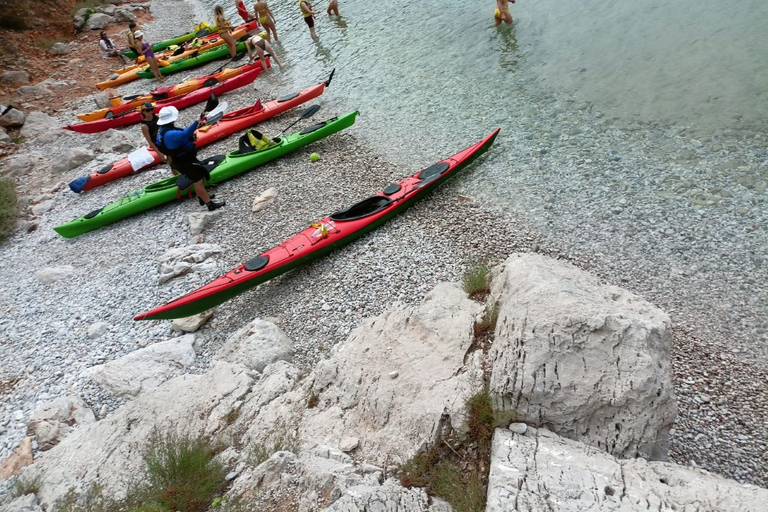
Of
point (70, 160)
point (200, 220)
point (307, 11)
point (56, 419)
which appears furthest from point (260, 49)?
point (56, 419)

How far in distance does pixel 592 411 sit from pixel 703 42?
975 centimetres

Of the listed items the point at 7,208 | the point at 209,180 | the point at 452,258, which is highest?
the point at 7,208

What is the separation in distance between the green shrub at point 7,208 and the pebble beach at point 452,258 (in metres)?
0.27

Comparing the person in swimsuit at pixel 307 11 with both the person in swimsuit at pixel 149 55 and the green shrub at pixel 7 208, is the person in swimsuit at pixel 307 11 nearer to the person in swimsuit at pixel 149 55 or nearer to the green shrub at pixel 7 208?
the person in swimsuit at pixel 149 55

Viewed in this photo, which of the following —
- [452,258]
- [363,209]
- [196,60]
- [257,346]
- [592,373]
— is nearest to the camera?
[592,373]

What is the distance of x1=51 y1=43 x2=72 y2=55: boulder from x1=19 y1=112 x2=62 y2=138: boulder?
686 cm

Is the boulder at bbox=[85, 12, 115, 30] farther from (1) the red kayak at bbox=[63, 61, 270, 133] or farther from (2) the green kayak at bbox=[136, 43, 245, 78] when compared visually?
(1) the red kayak at bbox=[63, 61, 270, 133]

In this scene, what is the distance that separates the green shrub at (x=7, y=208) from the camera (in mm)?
9615

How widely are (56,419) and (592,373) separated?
5.56m

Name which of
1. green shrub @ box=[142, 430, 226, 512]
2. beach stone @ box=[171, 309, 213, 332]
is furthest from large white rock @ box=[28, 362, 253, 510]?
beach stone @ box=[171, 309, 213, 332]

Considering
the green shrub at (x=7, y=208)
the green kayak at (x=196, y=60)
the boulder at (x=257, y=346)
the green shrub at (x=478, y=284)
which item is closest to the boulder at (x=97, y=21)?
the green kayak at (x=196, y=60)

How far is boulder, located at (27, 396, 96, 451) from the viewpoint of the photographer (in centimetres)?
494

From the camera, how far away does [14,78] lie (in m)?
16.4

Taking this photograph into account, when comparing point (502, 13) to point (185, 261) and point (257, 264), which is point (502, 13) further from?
point (185, 261)
